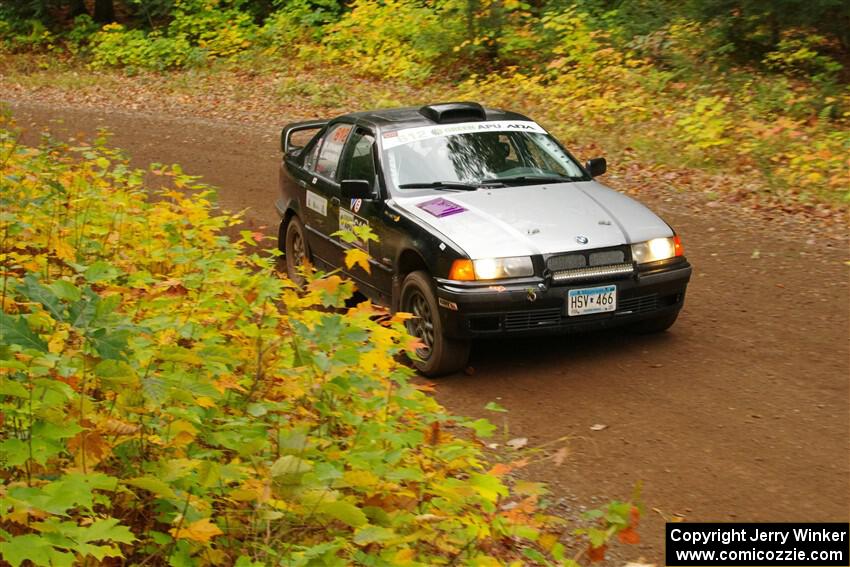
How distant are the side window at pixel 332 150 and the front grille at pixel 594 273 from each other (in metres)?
2.77

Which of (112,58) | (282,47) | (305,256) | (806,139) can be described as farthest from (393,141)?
(112,58)

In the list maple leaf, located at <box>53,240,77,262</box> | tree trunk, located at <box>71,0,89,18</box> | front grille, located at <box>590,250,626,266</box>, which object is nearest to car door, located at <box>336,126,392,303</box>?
front grille, located at <box>590,250,626,266</box>

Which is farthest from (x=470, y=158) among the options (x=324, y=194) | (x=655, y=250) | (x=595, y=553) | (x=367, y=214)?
(x=595, y=553)

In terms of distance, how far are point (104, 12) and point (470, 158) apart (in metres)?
24.5

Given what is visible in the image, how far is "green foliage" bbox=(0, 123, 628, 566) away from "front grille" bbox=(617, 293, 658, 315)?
2140mm

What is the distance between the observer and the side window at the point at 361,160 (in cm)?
833

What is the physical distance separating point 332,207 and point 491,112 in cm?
161

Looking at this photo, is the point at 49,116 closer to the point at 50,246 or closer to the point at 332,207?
the point at 332,207

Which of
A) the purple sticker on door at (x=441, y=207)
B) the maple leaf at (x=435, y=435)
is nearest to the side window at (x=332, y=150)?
the purple sticker on door at (x=441, y=207)

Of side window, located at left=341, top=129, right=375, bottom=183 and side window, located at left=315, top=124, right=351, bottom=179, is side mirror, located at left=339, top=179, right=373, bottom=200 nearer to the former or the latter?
side window, located at left=341, top=129, right=375, bottom=183

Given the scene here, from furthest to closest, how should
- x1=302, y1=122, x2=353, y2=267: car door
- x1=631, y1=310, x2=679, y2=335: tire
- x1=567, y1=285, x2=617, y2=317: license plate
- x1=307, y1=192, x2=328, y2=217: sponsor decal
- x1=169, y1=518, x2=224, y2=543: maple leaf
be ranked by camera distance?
x1=307, y1=192, x2=328, y2=217: sponsor decal
x1=302, y1=122, x2=353, y2=267: car door
x1=631, y1=310, x2=679, y2=335: tire
x1=567, y1=285, x2=617, y2=317: license plate
x1=169, y1=518, x2=224, y2=543: maple leaf

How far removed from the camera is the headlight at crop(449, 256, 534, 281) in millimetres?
6887

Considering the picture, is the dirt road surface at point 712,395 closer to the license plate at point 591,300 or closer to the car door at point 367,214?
the license plate at point 591,300

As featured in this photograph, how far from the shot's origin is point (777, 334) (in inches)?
311
